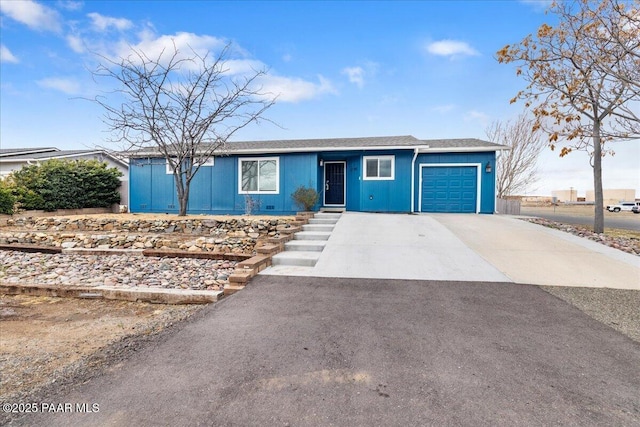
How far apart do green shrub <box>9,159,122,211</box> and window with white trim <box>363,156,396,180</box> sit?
12028 mm

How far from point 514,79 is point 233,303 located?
10.6 m

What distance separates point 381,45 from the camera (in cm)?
1091

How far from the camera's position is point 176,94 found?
9.91 meters

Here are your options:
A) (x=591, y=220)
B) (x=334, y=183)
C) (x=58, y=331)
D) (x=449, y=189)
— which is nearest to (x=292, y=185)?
(x=334, y=183)

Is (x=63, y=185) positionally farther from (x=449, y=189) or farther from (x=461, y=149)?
(x=461, y=149)

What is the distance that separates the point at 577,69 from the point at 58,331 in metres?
13.0

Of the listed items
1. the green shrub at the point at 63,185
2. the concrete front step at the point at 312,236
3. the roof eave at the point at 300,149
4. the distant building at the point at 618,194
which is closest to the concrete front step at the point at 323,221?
the concrete front step at the point at 312,236

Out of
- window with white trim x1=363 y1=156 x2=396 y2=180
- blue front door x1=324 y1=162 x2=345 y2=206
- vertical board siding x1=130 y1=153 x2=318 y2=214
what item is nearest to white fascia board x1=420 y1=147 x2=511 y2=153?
window with white trim x1=363 y1=156 x2=396 y2=180

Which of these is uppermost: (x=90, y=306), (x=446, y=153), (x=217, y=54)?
(x=217, y=54)

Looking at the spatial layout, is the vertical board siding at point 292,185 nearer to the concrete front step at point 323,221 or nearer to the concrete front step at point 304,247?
the concrete front step at point 323,221

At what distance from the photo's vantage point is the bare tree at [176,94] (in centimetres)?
970

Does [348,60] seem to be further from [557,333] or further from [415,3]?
[557,333]

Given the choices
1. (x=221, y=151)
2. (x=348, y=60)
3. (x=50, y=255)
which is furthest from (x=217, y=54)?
(x=50, y=255)

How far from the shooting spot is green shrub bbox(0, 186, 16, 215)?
34.7 ft
